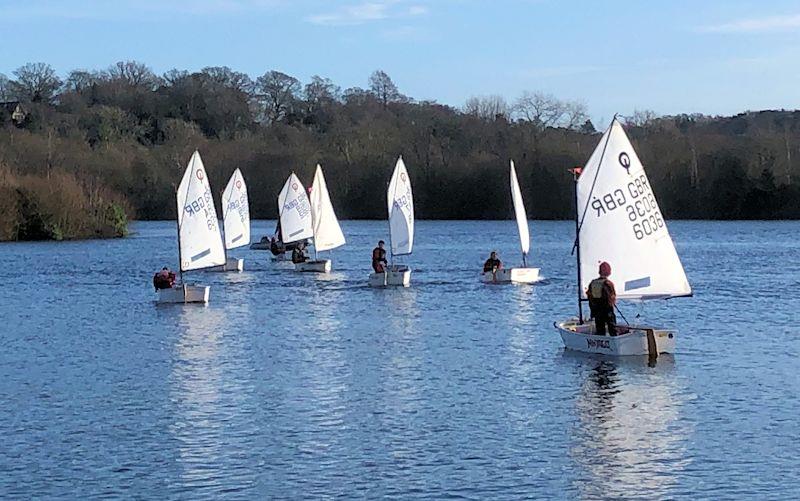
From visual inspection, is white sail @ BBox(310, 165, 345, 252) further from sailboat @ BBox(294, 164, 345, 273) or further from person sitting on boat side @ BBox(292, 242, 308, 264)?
person sitting on boat side @ BBox(292, 242, 308, 264)

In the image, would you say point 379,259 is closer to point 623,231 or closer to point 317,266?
point 317,266

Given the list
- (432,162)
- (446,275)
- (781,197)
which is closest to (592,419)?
(446,275)

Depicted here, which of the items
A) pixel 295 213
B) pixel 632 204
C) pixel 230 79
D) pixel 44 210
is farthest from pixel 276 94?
pixel 632 204

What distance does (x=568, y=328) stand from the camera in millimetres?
25062

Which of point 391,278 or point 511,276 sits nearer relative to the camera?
point 391,278

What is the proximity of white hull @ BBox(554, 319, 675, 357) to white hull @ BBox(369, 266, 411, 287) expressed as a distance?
1703 cm

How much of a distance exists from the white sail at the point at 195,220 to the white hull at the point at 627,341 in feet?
53.0

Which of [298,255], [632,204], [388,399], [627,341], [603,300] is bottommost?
[388,399]

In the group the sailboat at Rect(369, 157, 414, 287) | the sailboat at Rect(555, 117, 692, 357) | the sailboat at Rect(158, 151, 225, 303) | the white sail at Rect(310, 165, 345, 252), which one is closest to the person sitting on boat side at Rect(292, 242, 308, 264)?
the white sail at Rect(310, 165, 345, 252)

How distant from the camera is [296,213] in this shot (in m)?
52.9

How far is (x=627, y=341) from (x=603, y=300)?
3.20ft

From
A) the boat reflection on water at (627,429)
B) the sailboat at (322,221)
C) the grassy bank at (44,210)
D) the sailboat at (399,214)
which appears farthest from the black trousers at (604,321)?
the grassy bank at (44,210)

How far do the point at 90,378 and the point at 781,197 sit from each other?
80518 millimetres

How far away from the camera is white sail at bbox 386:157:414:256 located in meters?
43.9
